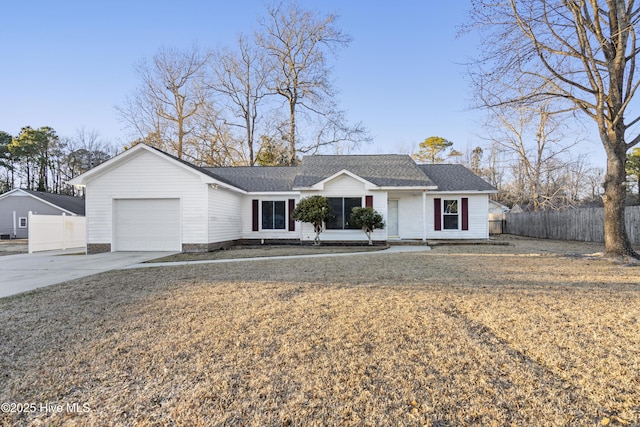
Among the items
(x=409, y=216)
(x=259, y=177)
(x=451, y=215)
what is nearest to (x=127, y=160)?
(x=259, y=177)

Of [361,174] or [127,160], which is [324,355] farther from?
[361,174]

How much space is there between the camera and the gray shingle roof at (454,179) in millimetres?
16062

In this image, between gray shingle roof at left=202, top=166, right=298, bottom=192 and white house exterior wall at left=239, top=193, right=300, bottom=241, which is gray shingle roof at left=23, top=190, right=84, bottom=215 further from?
white house exterior wall at left=239, top=193, right=300, bottom=241

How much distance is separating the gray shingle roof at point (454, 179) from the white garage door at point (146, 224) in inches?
479

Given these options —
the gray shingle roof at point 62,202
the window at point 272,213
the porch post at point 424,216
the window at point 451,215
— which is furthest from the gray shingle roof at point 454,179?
the gray shingle roof at point 62,202

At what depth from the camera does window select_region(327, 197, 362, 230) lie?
15156 mm

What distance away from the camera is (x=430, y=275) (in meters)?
7.02

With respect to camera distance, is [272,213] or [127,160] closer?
[127,160]

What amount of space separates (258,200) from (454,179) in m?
10.1

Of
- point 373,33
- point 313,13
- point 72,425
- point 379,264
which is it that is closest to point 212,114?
point 313,13

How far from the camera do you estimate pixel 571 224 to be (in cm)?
1797

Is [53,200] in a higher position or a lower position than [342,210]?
higher

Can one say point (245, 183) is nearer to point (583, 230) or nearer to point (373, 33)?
point (373, 33)

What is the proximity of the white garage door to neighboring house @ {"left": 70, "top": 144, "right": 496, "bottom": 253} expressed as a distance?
0.04 m
